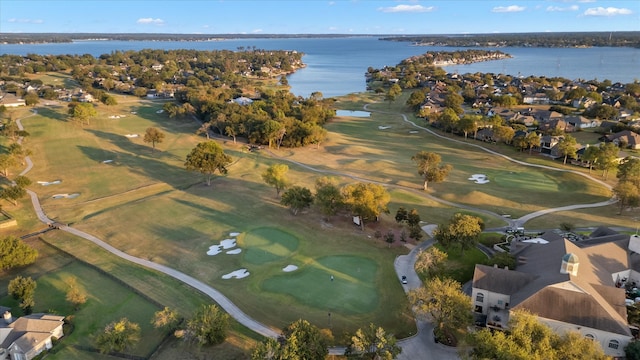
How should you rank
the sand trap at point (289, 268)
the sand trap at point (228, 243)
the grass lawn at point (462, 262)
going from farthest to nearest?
the sand trap at point (228, 243) → the sand trap at point (289, 268) → the grass lawn at point (462, 262)

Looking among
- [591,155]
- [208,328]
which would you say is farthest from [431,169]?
[208,328]

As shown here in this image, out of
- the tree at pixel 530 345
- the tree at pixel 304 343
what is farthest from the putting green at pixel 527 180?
the tree at pixel 304 343

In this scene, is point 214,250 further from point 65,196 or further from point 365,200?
point 65,196

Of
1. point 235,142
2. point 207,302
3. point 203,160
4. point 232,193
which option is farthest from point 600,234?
point 235,142

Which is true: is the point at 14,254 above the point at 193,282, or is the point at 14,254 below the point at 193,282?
above

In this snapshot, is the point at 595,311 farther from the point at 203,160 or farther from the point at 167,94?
the point at 167,94

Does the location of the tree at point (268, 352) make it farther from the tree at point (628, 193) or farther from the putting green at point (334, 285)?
the tree at point (628, 193)
